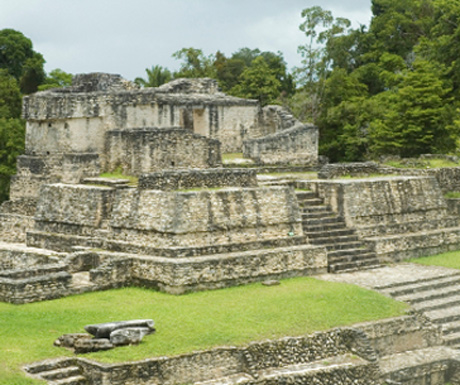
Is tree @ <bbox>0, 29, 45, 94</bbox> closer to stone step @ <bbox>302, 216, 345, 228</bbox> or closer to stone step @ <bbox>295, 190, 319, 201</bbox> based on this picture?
stone step @ <bbox>295, 190, 319, 201</bbox>

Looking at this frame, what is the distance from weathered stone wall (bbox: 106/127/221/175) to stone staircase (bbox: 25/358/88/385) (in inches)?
366

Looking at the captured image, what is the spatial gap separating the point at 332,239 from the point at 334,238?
2.8 inches

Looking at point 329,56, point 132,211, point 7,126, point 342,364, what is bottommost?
point 342,364

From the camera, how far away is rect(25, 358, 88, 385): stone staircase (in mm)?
11266

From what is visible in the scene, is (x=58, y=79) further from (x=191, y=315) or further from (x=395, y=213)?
(x=191, y=315)

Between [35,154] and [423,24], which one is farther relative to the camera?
[423,24]

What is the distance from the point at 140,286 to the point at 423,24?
2976cm

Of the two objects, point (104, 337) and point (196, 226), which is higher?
point (196, 226)

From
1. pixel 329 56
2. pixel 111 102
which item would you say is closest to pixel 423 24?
pixel 329 56

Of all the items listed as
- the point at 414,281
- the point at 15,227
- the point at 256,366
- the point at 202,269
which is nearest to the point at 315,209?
the point at 414,281

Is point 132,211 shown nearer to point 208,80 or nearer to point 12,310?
point 12,310

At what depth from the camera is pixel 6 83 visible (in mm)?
37875

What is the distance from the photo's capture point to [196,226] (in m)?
16.6

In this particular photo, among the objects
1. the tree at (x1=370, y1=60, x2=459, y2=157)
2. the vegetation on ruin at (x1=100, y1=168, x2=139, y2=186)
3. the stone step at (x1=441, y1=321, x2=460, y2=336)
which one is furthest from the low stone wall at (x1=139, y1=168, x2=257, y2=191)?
the tree at (x1=370, y1=60, x2=459, y2=157)
